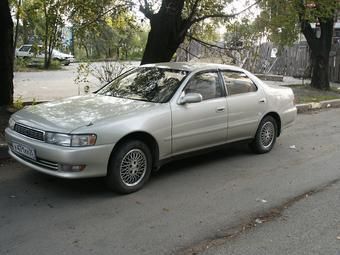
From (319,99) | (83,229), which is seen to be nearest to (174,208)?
(83,229)

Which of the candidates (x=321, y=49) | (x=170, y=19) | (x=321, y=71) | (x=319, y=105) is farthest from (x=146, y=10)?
(x=321, y=71)

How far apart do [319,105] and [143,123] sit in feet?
30.9

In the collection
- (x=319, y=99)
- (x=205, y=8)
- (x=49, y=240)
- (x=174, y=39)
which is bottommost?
(x=49, y=240)

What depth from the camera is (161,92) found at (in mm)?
6207

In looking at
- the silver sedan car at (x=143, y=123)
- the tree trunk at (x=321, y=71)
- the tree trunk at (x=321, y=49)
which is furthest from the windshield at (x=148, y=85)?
the tree trunk at (x=321, y=71)

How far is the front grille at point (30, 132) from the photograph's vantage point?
5199 millimetres

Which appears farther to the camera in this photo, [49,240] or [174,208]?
[174,208]

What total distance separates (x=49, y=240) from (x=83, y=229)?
0.37 meters

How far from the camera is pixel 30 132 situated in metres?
5.35

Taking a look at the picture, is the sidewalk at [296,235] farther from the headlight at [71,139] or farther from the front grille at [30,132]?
the front grille at [30,132]

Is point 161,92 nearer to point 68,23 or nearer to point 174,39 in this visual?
point 174,39

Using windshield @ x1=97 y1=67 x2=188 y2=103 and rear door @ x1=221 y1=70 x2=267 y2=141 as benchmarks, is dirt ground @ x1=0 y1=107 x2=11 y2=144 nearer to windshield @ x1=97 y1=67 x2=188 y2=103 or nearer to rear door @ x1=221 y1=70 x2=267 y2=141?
windshield @ x1=97 y1=67 x2=188 y2=103

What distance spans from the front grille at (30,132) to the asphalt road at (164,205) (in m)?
0.69

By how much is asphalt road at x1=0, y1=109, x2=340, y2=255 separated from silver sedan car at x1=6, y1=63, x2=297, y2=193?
0.36 meters
